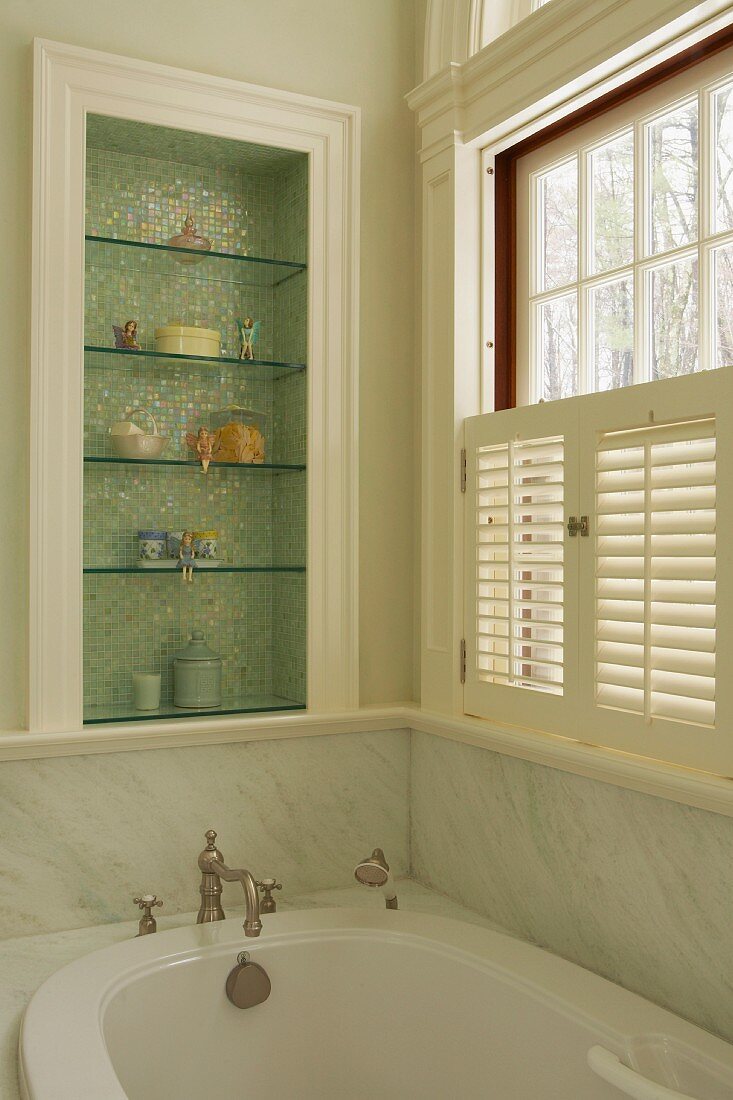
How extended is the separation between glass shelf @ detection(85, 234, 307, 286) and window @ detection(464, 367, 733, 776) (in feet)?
2.21

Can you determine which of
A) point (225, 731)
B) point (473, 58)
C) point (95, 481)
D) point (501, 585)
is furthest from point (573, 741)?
point (473, 58)

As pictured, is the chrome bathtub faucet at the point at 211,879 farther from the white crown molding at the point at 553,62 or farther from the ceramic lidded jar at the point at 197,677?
the white crown molding at the point at 553,62

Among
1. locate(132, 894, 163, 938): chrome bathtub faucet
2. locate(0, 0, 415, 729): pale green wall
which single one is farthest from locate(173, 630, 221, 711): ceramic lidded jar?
locate(132, 894, 163, 938): chrome bathtub faucet

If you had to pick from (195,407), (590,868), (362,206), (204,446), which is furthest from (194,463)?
(590,868)

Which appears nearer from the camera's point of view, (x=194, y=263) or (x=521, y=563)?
(x=521, y=563)

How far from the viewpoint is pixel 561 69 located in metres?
1.86

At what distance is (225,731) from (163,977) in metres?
0.53

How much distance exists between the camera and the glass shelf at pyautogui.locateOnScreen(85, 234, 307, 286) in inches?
87.2

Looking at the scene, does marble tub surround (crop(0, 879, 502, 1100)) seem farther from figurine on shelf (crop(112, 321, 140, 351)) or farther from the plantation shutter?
figurine on shelf (crop(112, 321, 140, 351))

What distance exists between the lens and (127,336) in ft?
7.23

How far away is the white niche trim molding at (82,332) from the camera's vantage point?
1.98 metres

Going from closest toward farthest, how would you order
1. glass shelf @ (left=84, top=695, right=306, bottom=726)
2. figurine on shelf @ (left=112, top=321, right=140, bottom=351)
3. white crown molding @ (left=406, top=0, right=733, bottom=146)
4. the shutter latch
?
white crown molding @ (left=406, top=0, right=733, bottom=146) → the shutter latch → glass shelf @ (left=84, top=695, right=306, bottom=726) → figurine on shelf @ (left=112, top=321, right=140, bottom=351)

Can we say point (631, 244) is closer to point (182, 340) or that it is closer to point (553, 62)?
point (553, 62)

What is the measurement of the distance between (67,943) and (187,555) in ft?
2.80
